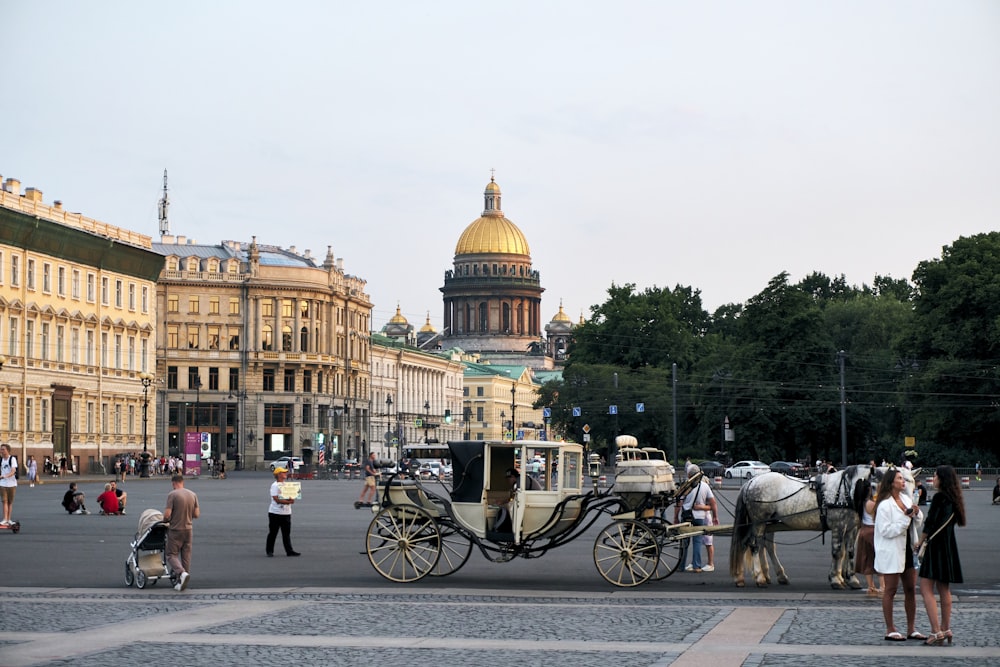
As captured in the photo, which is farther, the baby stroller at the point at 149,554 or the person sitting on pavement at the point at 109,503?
the person sitting on pavement at the point at 109,503

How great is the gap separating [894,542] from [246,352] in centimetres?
12961

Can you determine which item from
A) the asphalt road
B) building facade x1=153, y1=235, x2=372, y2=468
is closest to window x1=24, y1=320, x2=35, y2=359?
the asphalt road

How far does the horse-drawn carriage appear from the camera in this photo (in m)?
23.0

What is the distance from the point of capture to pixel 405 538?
23.5 meters

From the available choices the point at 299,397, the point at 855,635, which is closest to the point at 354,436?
the point at 299,397

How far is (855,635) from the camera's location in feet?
56.0

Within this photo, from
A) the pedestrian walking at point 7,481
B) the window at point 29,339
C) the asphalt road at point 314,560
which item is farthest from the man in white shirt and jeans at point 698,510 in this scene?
the window at point 29,339

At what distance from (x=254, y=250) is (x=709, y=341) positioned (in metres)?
40.3

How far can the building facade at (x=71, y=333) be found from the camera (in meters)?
83.8

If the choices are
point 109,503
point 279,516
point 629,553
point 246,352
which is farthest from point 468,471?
point 246,352

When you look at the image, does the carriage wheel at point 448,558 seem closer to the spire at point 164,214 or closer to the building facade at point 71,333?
the building facade at point 71,333

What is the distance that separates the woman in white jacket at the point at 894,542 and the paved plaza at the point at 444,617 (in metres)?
0.49

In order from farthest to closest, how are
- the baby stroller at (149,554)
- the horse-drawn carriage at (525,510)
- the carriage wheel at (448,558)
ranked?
the carriage wheel at (448,558) → the horse-drawn carriage at (525,510) → the baby stroller at (149,554)

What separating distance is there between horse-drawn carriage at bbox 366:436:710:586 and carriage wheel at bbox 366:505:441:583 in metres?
0.01
